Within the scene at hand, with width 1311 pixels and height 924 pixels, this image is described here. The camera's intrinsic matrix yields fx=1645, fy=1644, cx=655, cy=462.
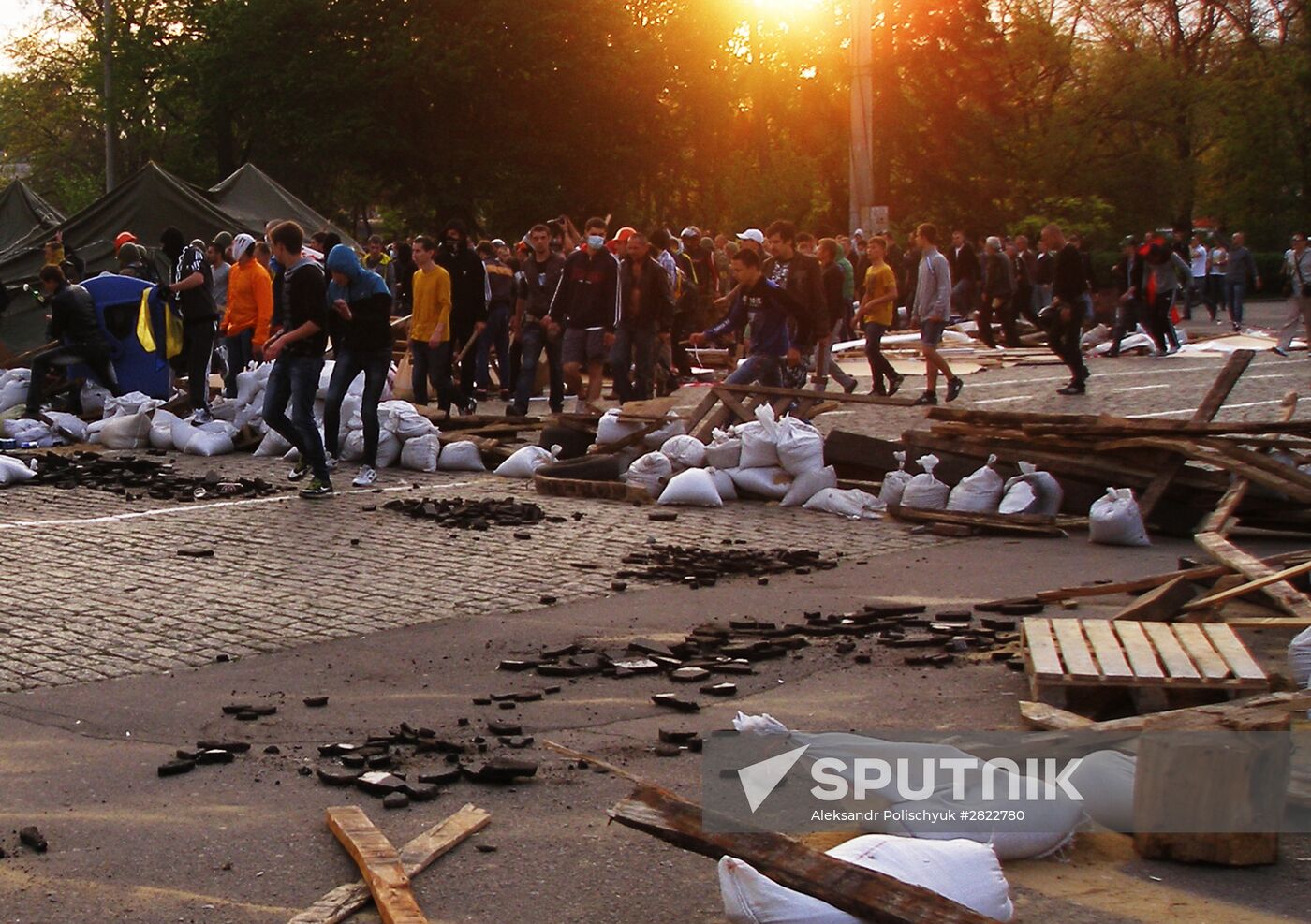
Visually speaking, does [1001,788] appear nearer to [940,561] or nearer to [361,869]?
[361,869]

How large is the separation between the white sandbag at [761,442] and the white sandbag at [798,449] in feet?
0.18

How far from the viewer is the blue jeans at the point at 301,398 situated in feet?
41.9

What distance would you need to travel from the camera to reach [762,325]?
48.9ft

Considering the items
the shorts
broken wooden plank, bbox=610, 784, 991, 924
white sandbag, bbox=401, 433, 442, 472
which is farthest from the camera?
the shorts

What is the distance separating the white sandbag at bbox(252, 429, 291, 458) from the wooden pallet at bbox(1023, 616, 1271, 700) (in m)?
10.2

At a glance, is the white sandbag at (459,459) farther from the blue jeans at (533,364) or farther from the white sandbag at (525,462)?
the blue jeans at (533,364)

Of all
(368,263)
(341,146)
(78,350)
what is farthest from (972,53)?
(78,350)

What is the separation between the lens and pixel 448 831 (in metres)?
4.96

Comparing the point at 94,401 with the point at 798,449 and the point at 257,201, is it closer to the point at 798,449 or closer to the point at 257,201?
the point at 798,449

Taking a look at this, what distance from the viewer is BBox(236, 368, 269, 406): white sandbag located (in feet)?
53.9

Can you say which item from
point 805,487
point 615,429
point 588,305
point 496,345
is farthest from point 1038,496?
point 496,345

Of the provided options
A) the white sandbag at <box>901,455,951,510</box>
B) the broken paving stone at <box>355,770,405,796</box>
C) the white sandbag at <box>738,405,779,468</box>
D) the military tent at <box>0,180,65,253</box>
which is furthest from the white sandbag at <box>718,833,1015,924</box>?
the military tent at <box>0,180,65,253</box>

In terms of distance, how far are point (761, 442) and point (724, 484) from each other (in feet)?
1.47

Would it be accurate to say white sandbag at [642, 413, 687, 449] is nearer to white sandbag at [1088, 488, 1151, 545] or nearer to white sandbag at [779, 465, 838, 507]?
white sandbag at [779, 465, 838, 507]
